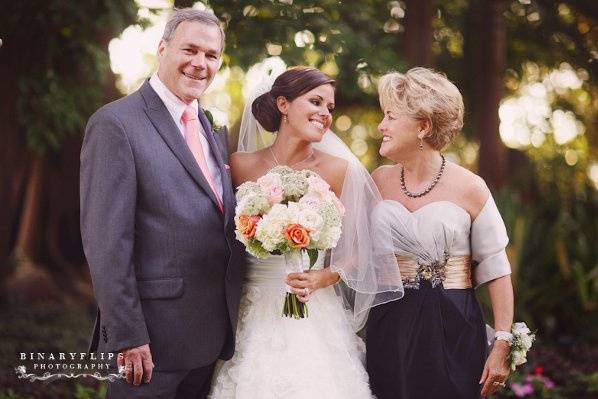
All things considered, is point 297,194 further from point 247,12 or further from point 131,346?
point 247,12

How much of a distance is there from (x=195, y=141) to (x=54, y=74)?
4.91m

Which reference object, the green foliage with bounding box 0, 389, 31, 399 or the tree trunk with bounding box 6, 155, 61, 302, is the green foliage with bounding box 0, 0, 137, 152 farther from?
the green foliage with bounding box 0, 389, 31, 399

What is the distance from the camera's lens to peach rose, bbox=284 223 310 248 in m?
3.51

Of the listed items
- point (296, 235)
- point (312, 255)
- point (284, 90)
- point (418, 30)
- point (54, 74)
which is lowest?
point (312, 255)

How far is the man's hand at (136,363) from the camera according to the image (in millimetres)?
3447

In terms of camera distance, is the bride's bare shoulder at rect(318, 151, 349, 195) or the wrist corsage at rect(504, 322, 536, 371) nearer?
the wrist corsage at rect(504, 322, 536, 371)

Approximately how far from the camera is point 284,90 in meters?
4.18

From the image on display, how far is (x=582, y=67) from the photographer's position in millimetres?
9266

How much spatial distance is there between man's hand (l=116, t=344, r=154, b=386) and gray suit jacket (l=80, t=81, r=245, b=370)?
5cm

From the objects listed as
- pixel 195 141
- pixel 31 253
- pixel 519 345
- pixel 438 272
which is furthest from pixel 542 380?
pixel 31 253

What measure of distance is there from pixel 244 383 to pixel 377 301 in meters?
0.80

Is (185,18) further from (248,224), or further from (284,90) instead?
(248,224)

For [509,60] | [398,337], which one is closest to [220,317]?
[398,337]

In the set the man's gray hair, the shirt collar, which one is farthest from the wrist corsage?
the man's gray hair
